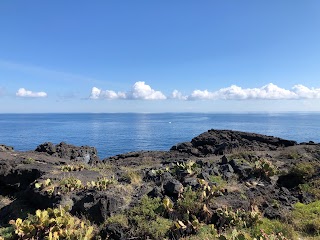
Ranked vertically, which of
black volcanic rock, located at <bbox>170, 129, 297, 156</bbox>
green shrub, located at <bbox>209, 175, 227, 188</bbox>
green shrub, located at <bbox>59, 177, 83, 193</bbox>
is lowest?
black volcanic rock, located at <bbox>170, 129, 297, 156</bbox>

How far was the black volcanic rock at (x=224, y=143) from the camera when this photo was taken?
123ft

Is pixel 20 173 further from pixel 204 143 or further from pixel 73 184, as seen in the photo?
pixel 204 143

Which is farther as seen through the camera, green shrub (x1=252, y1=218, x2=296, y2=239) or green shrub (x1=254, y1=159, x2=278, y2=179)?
green shrub (x1=254, y1=159, x2=278, y2=179)

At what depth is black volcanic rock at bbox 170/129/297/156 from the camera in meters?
37.4

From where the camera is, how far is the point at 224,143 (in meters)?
37.4

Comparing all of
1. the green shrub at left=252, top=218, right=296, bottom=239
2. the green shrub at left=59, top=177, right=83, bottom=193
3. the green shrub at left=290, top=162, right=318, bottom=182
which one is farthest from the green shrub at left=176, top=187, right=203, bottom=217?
the green shrub at left=290, top=162, right=318, bottom=182

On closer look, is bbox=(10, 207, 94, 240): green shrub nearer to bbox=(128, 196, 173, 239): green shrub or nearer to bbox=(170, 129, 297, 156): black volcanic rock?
bbox=(128, 196, 173, 239): green shrub

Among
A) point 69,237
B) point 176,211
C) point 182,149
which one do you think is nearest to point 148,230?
point 176,211

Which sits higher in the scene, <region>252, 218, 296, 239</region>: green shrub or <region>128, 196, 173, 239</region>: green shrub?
<region>128, 196, 173, 239</region>: green shrub

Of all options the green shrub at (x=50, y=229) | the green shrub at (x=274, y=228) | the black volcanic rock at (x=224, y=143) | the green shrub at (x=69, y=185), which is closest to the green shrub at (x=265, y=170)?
the green shrub at (x=274, y=228)

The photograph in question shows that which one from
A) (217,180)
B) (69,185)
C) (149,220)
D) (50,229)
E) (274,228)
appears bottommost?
(274,228)

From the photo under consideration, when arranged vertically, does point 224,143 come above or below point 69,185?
below

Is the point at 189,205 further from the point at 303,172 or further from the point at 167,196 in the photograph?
the point at 303,172

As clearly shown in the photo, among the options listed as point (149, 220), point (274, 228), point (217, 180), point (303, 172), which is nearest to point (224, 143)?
point (303, 172)
